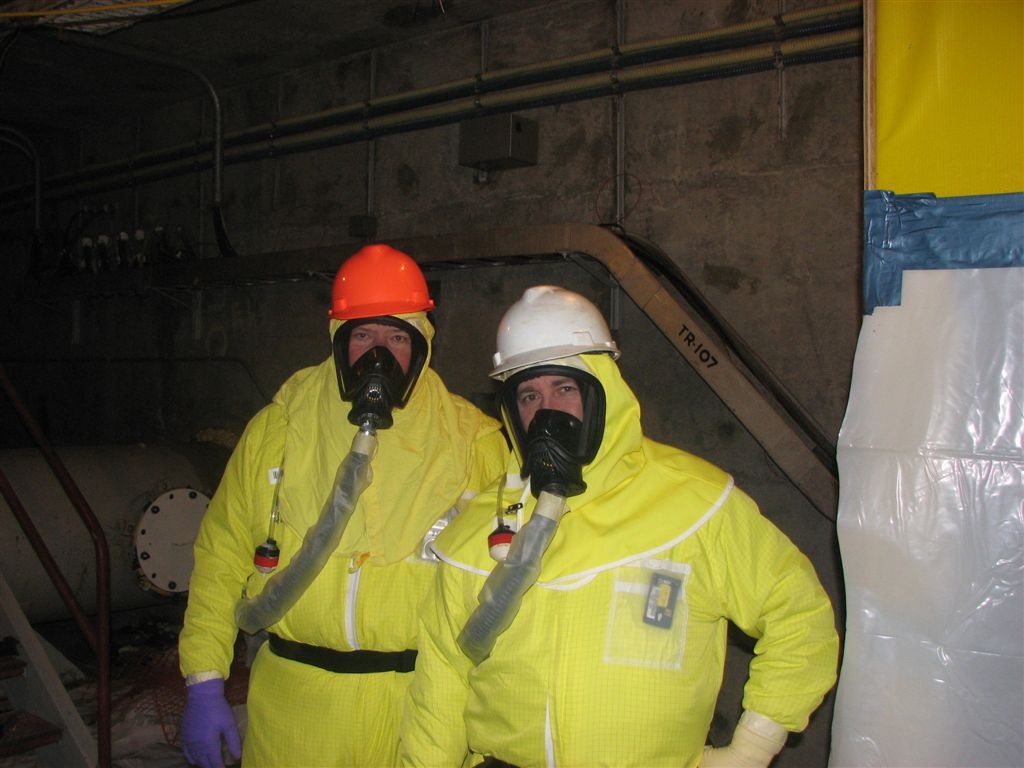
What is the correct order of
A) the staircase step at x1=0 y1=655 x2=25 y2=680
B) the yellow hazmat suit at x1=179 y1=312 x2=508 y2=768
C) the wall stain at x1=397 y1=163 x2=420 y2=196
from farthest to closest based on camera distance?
the wall stain at x1=397 y1=163 x2=420 y2=196
the staircase step at x1=0 y1=655 x2=25 y2=680
the yellow hazmat suit at x1=179 y1=312 x2=508 y2=768

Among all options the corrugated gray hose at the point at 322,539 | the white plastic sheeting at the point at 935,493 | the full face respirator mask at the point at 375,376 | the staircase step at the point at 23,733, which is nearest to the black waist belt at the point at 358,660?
the corrugated gray hose at the point at 322,539

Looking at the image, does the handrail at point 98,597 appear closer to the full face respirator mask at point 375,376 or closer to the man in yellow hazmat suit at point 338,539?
the man in yellow hazmat suit at point 338,539

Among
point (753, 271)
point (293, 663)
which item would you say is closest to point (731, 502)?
point (293, 663)

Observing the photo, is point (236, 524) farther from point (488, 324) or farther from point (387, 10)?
point (387, 10)

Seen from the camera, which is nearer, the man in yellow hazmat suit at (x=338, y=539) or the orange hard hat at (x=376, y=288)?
the man in yellow hazmat suit at (x=338, y=539)

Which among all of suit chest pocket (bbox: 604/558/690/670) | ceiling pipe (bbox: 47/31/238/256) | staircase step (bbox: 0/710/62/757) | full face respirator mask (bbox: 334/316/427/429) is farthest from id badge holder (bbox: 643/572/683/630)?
ceiling pipe (bbox: 47/31/238/256)

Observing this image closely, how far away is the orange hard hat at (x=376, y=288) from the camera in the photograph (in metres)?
2.34

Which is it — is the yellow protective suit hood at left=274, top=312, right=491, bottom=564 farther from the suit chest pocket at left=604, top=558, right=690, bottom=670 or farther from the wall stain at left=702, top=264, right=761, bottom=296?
the wall stain at left=702, top=264, right=761, bottom=296

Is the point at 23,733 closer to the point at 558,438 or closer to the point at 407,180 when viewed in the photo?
the point at 558,438

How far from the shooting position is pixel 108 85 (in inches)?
247

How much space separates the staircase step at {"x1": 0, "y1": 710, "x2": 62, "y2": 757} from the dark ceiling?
9.21 ft

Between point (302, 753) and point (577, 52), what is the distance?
3.50 meters

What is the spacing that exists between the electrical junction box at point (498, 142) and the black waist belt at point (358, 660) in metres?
2.92

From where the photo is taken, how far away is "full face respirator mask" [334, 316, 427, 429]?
7.13ft
